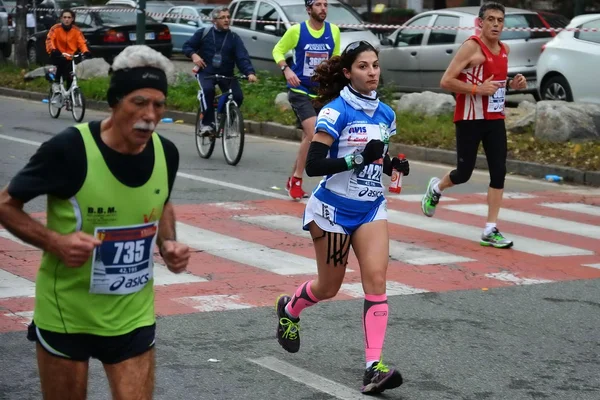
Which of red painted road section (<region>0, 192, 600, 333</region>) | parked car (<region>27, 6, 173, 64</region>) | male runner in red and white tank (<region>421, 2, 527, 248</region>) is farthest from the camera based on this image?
parked car (<region>27, 6, 173, 64</region>)

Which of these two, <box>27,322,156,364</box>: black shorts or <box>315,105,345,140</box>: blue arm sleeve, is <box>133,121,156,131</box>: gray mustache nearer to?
<box>27,322,156,364</box>: black shorts

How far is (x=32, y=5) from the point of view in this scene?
115 ft

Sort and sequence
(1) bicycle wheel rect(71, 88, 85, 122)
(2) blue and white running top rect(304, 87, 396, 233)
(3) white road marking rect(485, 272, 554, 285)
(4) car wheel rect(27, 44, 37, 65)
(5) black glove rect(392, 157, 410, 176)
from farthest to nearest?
1. (4) car wheel rect(27, 44, 37, 65)
2. (1) bicycle wheel rect(71, 88, 85, 122)
3. (3) white road marking rect(485, 272, 554, 285)
4. (5) black glove rect(392, 157, 410, 176)
5. (2) blue and white running top rect(304, 87, 396, 233)

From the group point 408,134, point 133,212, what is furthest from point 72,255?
point 408,134

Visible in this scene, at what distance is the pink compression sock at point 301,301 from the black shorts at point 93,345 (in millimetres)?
2354

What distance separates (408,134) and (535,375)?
32.5 feet

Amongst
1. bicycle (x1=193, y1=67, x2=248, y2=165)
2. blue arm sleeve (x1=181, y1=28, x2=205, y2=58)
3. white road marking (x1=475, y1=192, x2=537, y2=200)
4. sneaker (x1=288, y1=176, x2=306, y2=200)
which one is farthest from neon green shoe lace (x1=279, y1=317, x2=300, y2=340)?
blue arm sleeve (x1=181, y1=28, x2=205, y2=58)

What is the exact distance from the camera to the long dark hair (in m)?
6.04

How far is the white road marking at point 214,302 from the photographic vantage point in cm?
739

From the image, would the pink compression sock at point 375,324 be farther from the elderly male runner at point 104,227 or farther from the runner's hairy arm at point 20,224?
the runner's hairy arm at point 20,224

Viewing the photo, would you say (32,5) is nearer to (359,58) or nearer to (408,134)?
(408,134)

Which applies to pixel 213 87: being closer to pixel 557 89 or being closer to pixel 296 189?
pixel 296 189

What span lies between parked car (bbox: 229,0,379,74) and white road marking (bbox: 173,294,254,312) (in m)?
15.2

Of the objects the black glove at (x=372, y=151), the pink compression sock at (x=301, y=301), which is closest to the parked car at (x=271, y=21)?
the pink compression sock at (x=301, y=301)
